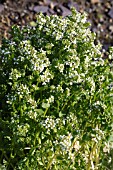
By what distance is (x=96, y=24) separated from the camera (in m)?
6.14

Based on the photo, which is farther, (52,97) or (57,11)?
(57,11)

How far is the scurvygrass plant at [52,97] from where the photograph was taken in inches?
126

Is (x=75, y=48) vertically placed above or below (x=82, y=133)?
above

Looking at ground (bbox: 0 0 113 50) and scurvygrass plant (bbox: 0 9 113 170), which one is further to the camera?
ground (bbox: 0 0 113 50)

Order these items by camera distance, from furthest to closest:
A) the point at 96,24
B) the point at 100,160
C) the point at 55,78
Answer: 1. the point at 96,24
2. the point at 100,160
3. the point at 55,78

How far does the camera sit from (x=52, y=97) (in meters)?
3.20

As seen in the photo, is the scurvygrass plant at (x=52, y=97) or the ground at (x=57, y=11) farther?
the ground at (x=57, y=11)

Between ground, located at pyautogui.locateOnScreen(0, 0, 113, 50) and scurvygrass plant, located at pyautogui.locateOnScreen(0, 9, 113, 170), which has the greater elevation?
ground, located at pyautogui.locateOnScreen(0, 0, 113, 50)

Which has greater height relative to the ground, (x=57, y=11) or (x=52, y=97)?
(x=57, y=11)

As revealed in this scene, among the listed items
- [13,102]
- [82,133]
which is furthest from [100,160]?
[13,102]

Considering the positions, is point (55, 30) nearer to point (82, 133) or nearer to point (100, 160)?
point (82, 133)

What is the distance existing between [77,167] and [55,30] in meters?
0.81

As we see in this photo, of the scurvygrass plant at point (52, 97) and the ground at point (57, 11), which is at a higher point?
the ground at point (57, 11)

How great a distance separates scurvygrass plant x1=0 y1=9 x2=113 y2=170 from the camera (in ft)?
10.5
